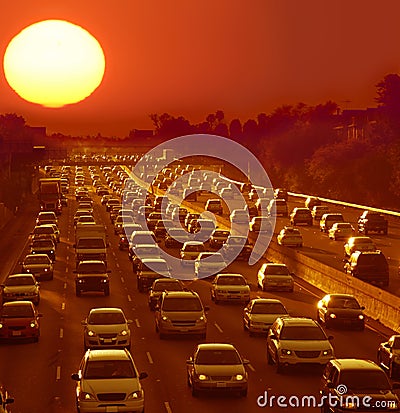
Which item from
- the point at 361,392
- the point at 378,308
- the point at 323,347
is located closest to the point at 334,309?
the point at 378,308

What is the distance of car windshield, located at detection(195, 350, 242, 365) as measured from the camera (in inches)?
1110

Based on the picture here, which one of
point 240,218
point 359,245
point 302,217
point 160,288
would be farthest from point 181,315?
point 302,217

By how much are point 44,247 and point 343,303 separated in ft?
109

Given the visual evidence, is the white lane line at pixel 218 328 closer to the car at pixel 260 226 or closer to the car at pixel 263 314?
the car at pixel 263 314

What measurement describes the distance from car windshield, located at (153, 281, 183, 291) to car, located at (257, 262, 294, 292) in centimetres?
850

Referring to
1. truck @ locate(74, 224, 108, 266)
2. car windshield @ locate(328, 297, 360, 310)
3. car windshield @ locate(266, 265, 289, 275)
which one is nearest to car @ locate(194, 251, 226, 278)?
car windshield @ locate(266, 265, 289, 275)

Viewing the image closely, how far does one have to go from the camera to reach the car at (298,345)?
31.4 metres

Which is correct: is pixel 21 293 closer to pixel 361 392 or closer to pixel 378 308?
pixel 378 308

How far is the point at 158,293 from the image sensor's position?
47594mm

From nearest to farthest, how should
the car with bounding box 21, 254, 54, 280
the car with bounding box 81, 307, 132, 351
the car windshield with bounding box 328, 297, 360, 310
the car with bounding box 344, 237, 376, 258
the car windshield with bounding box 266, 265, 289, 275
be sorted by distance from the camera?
the car with bounding box 81, 307, 132, 351 → the car windshield with bounding box 328, 297, 360, 310 → the car windshield with bounding box 266, 265, 289, 275 → the car with bounding box 21, 254, 54, 280 → the car with bounding box 344, 237, 376, 258

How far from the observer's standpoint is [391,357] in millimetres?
29906

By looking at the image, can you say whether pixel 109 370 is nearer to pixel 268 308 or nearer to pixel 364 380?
pixel 364 380

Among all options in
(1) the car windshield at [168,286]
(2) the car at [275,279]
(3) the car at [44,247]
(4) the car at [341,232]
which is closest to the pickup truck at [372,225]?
(4) the car at [341,232]

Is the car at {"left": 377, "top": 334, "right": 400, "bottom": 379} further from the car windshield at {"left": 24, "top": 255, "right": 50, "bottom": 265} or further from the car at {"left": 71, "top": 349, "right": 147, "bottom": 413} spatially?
the car windshield at {"left": 24, "top": 255, "right": 50, "bottom": 265}
